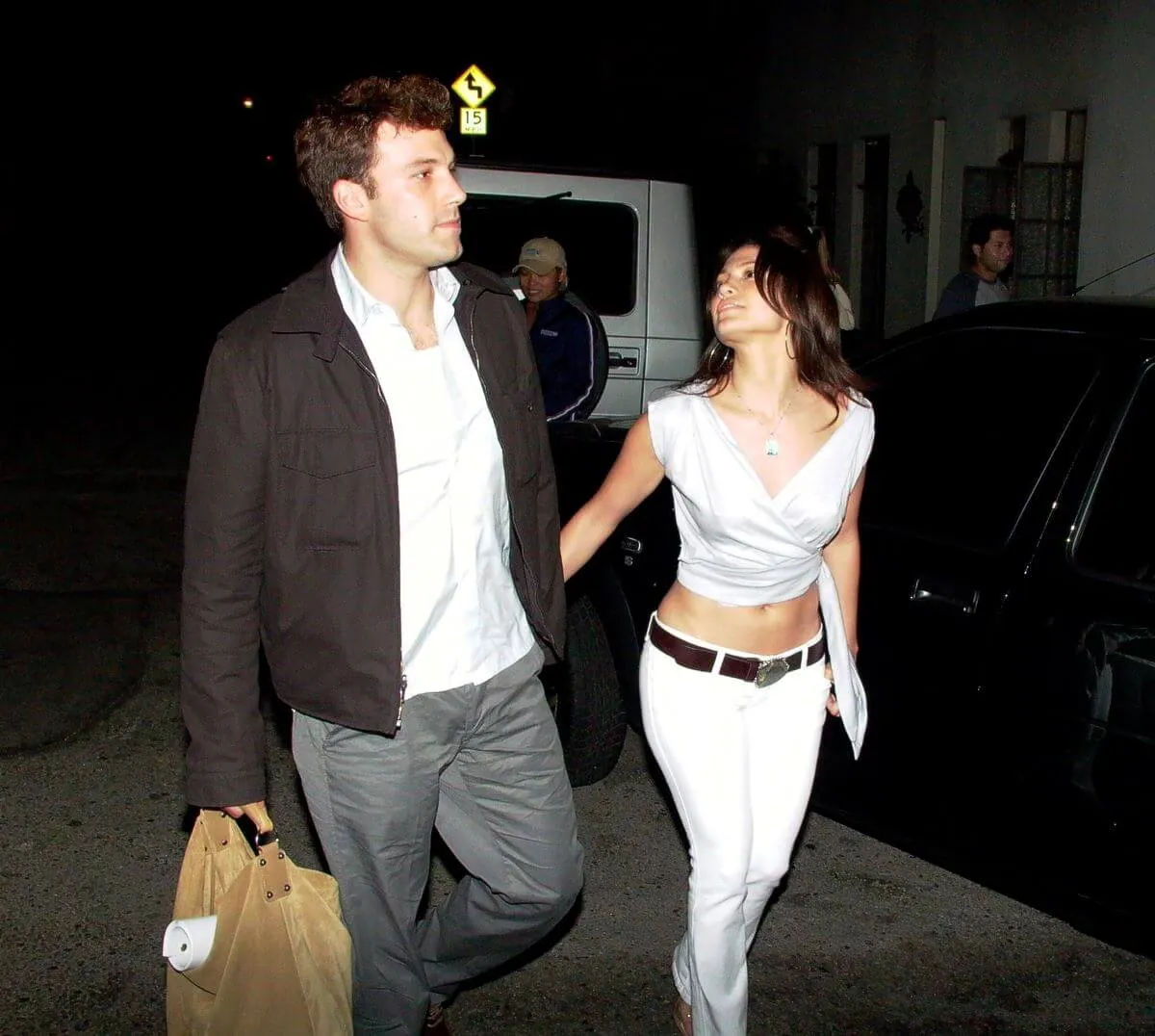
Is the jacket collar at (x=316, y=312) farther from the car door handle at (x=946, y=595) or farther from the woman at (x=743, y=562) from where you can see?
the car door handle at (x=946, y=595)

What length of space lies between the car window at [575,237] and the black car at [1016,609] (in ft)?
13.0

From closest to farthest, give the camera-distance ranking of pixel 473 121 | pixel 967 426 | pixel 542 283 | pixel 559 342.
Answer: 1. pixel 967 426
2. pixel 559 342
3. pixel 542 283
4. pixel 473 121

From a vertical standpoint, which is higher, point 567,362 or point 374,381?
point 374,381

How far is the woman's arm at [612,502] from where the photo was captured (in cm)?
304

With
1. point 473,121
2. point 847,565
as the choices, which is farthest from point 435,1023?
point 473,121

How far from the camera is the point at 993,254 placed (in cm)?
763

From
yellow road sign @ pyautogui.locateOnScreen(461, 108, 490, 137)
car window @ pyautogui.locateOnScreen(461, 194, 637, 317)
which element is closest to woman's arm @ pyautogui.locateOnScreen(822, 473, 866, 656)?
car window @ pyautogui.locateOnScreen(461, 194, 637, 317)

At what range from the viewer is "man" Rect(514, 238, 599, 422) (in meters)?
6.23

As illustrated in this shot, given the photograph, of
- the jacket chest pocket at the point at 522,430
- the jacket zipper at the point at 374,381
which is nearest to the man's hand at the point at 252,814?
the jacket zipper at the point at 374,381

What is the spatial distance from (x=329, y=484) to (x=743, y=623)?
938 mm

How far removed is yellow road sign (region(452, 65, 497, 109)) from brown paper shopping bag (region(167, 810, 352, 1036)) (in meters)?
15.1

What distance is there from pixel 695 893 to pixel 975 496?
3.79 ft

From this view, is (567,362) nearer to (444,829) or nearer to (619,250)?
(619,250)

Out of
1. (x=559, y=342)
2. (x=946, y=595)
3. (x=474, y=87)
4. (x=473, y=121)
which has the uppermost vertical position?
(x=474, y=87)
